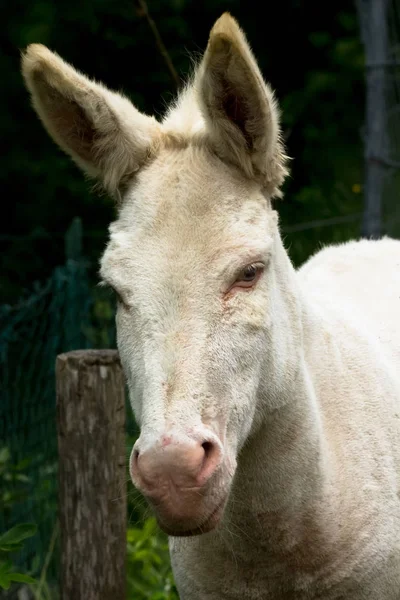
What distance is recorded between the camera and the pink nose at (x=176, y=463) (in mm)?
2541

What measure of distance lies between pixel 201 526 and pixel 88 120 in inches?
48.1

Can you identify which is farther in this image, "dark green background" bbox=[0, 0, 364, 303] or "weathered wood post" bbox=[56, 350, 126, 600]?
"dark green background" bbox=[0, 0, 364, 303]

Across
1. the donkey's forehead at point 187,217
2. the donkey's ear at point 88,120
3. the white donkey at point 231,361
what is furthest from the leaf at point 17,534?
the donkey's ear at point 88,120

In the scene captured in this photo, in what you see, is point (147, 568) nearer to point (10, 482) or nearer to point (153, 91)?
point (10, 482)

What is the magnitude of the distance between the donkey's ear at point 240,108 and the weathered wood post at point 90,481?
1.26 meters

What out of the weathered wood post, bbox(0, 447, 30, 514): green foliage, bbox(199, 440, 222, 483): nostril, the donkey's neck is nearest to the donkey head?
bbox(199, 440, 222, 483): nostril

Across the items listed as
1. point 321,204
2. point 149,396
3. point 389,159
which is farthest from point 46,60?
point 321,204

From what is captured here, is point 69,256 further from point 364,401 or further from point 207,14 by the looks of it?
point 207,14

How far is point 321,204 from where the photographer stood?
9289mm

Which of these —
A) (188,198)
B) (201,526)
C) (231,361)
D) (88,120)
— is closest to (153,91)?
(88,120)

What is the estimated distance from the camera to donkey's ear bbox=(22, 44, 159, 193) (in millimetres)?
3072

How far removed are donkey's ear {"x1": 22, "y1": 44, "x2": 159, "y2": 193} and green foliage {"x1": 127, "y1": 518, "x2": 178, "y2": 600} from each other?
205 centimetres

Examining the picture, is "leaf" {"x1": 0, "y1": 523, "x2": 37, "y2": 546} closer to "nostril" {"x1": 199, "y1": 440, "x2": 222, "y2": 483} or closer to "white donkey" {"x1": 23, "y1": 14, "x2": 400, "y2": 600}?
"white donkey" {"x1": 23, "y1": 14, "x2": 400, "y2": 600}

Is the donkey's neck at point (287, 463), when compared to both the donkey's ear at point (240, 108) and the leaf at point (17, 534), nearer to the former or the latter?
the donkey's ear at point (240, 108)
